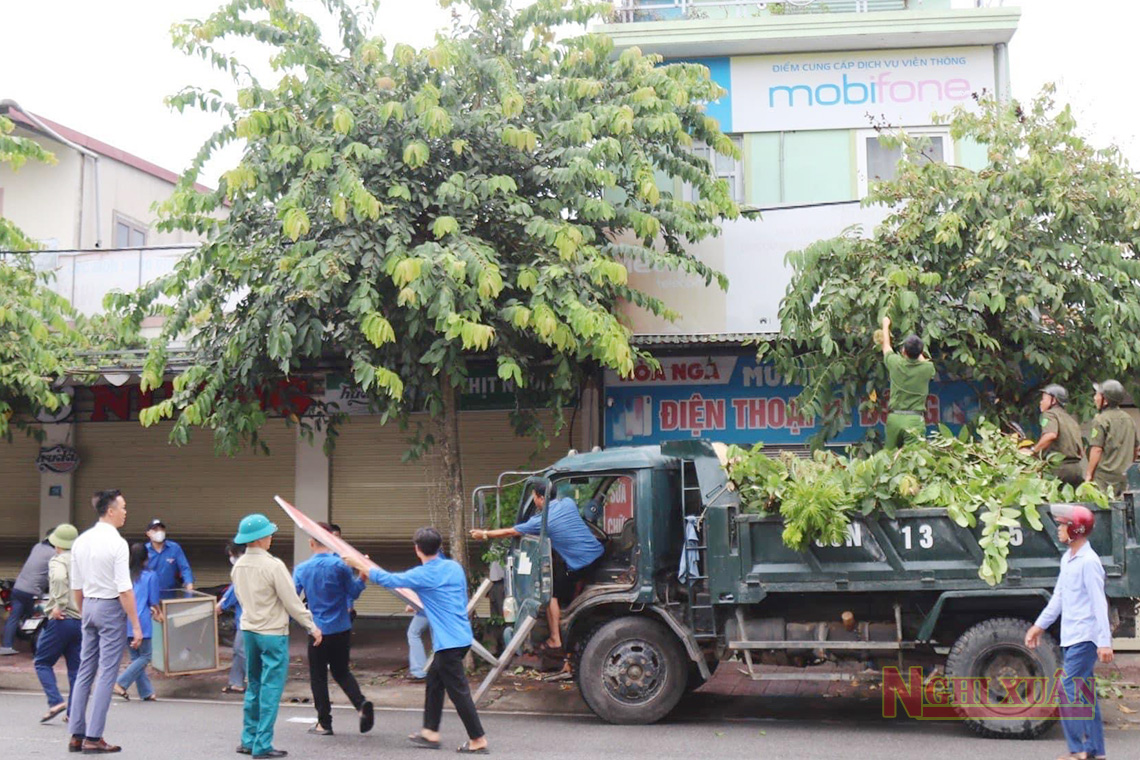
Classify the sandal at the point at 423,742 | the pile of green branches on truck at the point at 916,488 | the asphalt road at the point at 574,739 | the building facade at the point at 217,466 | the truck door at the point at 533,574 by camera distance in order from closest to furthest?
the asphalt road at the point at 574,739 → the sandal at the point at 423,742 → the pile of green branches on truck at the point at 916,488 → the truck door at the point at 533,574 → the building facade at the point at 217,466

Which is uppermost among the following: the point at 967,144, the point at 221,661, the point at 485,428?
the point at 967,144

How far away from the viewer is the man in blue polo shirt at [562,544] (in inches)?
362

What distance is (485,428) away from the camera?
14.8 meters

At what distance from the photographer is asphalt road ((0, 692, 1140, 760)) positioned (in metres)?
7.88

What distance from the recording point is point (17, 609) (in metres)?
12.0

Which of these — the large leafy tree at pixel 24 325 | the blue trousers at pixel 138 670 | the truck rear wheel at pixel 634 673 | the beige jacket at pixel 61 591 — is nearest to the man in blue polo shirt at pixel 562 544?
the truck rear wheel at pixel 634 673

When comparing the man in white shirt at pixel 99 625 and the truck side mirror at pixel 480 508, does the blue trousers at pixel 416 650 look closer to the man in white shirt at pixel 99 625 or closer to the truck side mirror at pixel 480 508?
the truck side mirror at pixel 480 508

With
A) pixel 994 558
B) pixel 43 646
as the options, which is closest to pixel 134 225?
pixel 43 646

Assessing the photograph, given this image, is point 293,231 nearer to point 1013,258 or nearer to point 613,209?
point 613,209

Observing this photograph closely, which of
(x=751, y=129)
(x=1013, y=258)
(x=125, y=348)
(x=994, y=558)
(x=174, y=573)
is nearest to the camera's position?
(x=994, y=558)

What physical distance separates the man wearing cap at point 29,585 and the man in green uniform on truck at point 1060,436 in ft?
28.3

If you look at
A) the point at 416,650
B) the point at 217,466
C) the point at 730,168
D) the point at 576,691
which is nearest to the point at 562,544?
A: the point at 576,691

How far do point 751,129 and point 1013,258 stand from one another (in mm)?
5345

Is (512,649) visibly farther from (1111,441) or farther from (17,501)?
(17,501)
